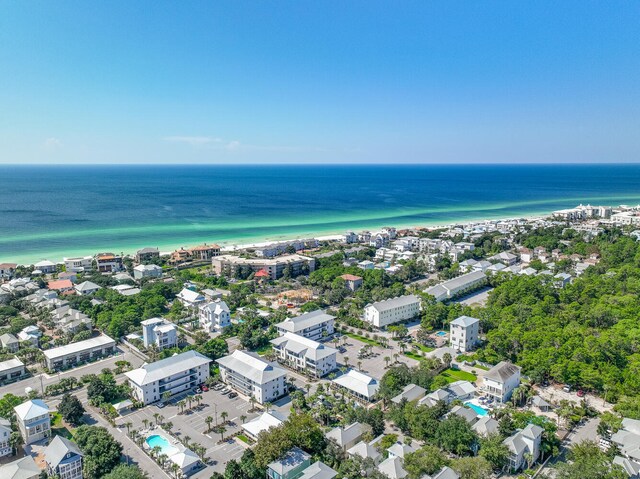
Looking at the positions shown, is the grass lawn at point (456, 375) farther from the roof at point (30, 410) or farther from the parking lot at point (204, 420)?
the roof at point (30, 410)

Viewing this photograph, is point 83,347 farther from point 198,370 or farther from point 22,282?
point 22,282

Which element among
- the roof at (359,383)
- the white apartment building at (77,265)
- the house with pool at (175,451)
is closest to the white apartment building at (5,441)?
the house with pool at (175,451)

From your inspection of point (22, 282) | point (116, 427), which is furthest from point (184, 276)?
point (116, 427)

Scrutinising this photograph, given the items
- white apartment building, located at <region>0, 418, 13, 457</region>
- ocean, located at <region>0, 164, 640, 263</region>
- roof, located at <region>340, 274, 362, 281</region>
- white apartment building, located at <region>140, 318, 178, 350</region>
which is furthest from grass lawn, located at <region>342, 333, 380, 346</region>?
ocean, located at <region>0, 164, 640, 263</region>

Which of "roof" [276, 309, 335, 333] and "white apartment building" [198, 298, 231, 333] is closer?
"roof" [276, 309, 335, 333]

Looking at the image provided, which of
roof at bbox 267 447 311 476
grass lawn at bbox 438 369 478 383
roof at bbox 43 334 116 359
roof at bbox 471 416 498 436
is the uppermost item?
roof at bbox 471 416 498 436

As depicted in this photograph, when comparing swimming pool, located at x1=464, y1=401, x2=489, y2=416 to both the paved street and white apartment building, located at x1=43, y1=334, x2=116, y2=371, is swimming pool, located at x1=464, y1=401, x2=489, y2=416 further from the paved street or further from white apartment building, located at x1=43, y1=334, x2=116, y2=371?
white apartment building, located at x1=43, y1=334, x2=116, y2=371
